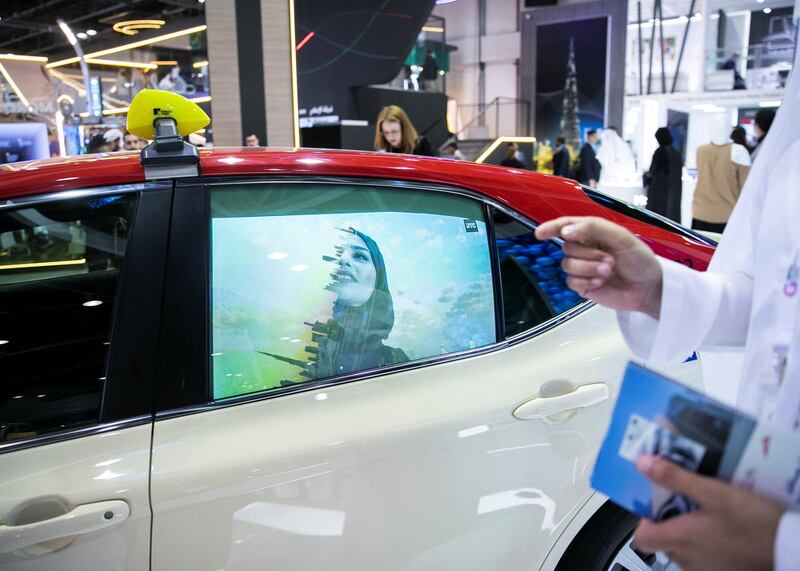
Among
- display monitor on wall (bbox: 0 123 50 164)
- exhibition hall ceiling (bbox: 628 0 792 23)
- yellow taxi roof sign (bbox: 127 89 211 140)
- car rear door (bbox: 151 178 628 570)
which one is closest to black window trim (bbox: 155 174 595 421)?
car rear door (bbox: 151 178 628 570)

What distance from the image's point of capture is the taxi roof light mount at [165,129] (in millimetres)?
1202

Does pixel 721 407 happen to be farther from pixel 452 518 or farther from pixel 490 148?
pixel 490 148

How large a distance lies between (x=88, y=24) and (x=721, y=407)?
9560mm

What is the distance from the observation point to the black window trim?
1133 mm

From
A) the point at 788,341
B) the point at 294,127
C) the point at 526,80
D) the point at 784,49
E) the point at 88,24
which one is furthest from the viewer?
the point at 526,80

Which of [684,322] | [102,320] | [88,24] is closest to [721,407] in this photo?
[684,322]

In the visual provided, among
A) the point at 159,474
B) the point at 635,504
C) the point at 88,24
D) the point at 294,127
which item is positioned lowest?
the point at 159,474

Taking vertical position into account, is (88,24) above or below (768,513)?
above

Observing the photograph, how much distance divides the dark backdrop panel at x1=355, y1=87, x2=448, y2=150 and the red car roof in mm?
7503

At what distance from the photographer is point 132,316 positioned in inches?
44.2

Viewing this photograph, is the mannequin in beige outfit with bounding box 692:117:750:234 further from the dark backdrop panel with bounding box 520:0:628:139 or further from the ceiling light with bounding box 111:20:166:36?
the dark backdrop panel with bounding box 520:0:628:139

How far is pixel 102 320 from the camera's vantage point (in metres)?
1.14

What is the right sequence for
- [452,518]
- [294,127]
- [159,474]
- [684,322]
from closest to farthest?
[684,322] → [159,474] → [452,518] → [294,127]

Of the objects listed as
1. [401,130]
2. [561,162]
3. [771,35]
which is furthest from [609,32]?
[401,130]
